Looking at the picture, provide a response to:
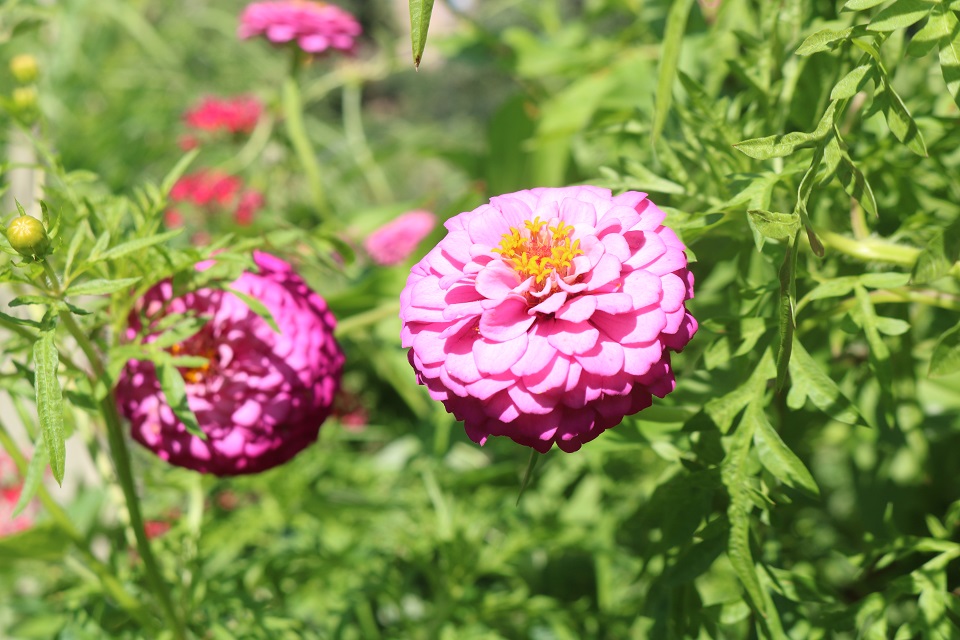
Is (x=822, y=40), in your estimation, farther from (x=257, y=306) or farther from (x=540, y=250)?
(x=257, y=306)

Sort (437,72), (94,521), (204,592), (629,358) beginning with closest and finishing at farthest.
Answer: (629,358) < (204,592) < (94,521) < (437,72)

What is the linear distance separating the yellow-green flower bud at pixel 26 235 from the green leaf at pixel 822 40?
358 millimetres

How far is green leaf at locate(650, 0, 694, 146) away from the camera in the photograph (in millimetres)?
522

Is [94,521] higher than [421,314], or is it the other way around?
[421,314]

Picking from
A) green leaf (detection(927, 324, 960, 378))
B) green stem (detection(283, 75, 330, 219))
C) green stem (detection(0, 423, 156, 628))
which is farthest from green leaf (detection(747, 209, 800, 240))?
green stem (detection(283, 75, 330, 219))

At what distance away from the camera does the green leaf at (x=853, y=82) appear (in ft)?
1.27

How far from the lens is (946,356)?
1.42 ft

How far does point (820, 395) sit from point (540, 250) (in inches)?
6.4

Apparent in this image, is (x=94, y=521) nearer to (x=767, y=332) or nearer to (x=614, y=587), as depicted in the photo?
(x=614, y=587)

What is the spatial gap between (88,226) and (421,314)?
26cm

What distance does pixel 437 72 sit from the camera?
18.5 feet

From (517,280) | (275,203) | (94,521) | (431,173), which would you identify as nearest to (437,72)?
(431,173)

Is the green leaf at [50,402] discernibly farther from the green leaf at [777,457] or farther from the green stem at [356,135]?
the green stem at [356,135]

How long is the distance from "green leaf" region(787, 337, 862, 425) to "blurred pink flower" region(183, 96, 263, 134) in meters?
1.06
